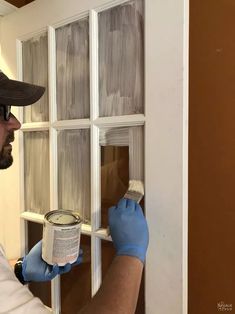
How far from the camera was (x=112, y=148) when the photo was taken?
0.98 meters

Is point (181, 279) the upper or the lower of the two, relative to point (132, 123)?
lower

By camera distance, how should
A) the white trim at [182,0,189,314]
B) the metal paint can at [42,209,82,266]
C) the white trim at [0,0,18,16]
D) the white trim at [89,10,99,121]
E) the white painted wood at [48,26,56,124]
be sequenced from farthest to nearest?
the white trim at [0,0,18,16] → the white painted wood at [48,26,56,124] → the white trim at [89,10,99,121] → the metal paint can at [42,209,82,266] → the white trim at [182,0,189,314]

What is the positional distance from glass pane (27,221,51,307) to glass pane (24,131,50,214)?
8cm

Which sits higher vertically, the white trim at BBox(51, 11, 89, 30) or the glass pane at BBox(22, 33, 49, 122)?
the white trim at BBox(51, 11, 89, 30)

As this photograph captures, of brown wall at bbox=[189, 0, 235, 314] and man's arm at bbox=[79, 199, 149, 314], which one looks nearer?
man's arm at bbox=[79, 199, 149, 314]

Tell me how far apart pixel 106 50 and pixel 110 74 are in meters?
0.08

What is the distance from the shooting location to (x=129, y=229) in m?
0.83

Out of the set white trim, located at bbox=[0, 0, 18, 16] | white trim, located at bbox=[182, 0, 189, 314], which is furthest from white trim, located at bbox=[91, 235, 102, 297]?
white trim, located at bbox=[0, 0, 18, 16]

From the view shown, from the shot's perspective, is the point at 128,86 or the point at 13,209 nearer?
the point at 128,86

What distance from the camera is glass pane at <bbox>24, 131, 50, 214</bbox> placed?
1.21 meters

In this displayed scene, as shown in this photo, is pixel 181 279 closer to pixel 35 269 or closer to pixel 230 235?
pixel 230 235

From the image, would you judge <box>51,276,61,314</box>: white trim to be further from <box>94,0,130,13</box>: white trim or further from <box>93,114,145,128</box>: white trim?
<box>94,0,130,13</box>: white trim

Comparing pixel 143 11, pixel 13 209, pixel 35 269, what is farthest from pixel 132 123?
pixel 13 209

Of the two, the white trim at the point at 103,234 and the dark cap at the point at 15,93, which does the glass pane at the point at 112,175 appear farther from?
the dark cap at the point at 15,93
